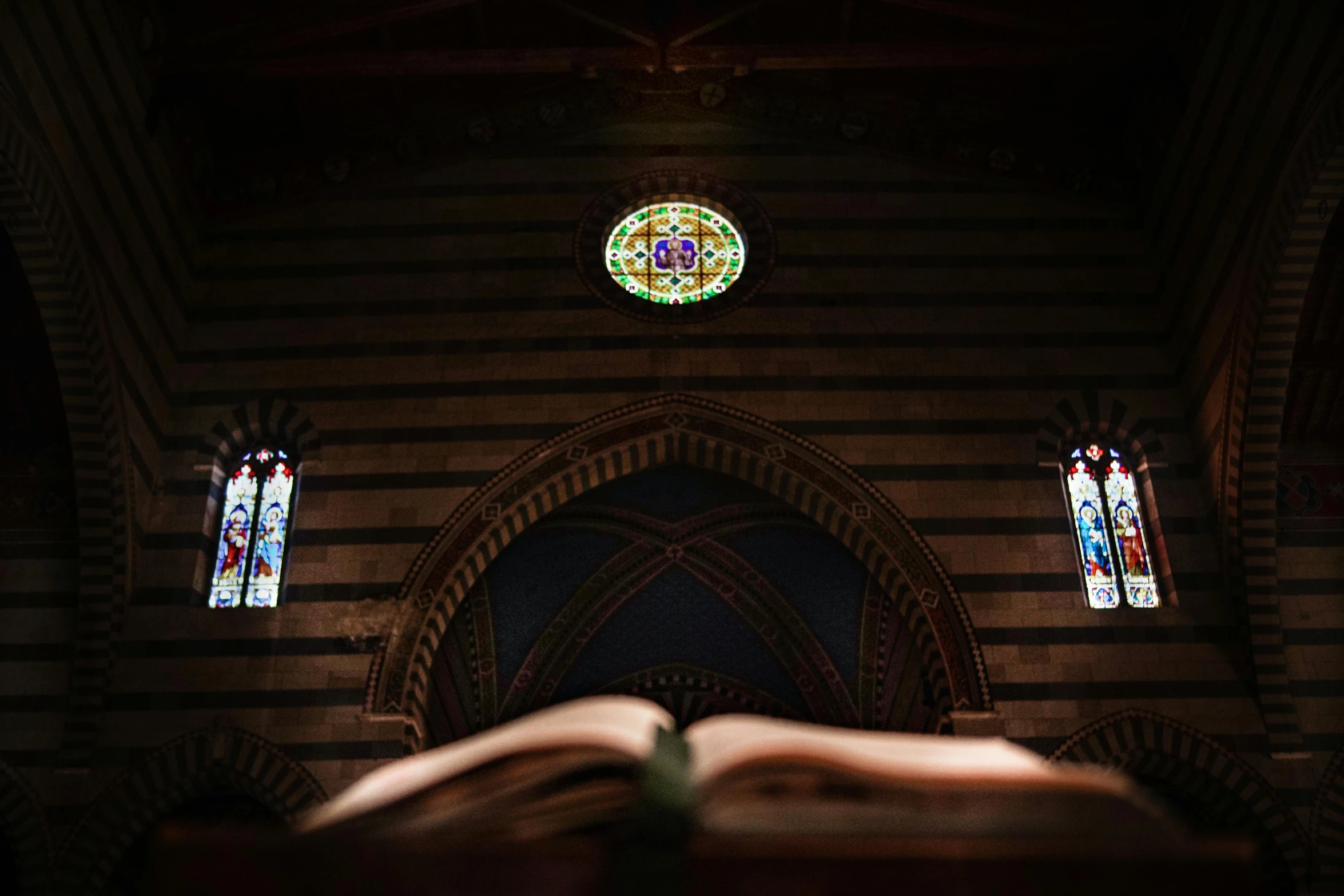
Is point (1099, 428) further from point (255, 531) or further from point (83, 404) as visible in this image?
point (83, 404)

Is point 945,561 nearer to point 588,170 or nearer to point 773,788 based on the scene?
point 588,170

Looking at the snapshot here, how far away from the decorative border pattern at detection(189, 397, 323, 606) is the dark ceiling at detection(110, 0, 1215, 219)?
2.42 m

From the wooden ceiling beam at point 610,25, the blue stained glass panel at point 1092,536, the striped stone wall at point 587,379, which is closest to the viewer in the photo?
the striped stone wall at point 587,379

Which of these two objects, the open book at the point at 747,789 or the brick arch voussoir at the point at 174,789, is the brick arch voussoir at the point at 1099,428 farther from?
the open book at the point at 747,789

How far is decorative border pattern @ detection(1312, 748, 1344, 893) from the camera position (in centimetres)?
916

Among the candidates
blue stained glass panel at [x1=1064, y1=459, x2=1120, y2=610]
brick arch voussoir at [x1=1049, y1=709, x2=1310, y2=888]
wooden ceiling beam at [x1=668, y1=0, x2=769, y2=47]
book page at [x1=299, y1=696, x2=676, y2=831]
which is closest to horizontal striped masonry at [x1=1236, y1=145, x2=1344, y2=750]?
brick arch voussoir at [x1=1049, y1=709, x2=1310, y2=888]

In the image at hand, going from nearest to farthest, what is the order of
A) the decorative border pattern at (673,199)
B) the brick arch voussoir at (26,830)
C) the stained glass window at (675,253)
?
1. the brick arch voussoir at (26,830)
2. the decorative border pattern at (673,199)
3. the stained glass window at (675,253)

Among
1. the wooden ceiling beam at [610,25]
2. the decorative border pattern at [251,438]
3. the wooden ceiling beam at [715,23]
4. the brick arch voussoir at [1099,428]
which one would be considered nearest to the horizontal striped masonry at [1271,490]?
the brick arch voussoir at [1099,428]

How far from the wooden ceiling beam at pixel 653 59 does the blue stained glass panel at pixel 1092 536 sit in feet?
12.3

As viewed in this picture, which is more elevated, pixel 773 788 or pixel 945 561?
pixel 945 561

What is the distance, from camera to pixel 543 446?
1090 centimetres

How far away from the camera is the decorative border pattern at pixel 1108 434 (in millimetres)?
10953

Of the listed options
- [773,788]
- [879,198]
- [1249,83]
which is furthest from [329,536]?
[773,788]

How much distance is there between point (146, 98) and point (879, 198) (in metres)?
6.91
